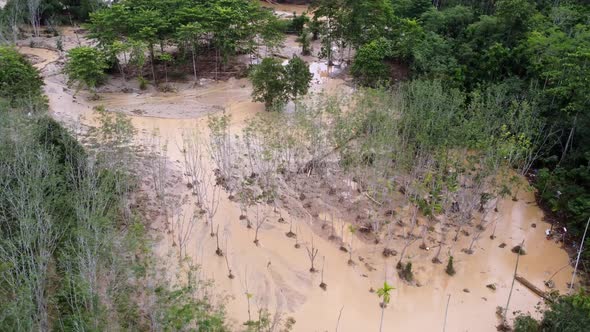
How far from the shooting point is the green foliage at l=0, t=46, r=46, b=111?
1823cm

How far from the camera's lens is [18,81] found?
1916 centimetres

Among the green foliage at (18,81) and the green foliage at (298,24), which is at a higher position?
the green foliage at (298,24)

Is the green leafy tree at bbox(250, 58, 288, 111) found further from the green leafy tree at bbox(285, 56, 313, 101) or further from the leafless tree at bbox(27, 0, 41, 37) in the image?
the leafless tree at bbox(27, 0, 41, 37)

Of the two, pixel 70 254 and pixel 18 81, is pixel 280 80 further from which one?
pixel 70 254

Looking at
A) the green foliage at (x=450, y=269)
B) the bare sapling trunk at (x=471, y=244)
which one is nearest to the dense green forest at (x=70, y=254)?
the green foliage at (x=450, y=269)

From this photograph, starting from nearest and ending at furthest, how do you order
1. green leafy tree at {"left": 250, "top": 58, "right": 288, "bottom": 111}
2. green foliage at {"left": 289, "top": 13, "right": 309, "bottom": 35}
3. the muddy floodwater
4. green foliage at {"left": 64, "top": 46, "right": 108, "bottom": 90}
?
the muddy floodwater, green leafy tree at {"left": 250, "top": 58, "right": 288, "bottom": 111}, green foliage at {"left": 64, "top": 46, "right": 108, "bottom": 90}, green foliage at {"left": 289, "top": 13, "right": 309, "bottom": 35}

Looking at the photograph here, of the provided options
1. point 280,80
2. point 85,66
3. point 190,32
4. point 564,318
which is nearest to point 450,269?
Result: point 564,318

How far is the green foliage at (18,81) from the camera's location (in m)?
18.2

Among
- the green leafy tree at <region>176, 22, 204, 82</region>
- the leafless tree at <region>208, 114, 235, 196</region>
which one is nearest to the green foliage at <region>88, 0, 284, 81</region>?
the green leafy tree at <region>176, 22, 204, 82</region>

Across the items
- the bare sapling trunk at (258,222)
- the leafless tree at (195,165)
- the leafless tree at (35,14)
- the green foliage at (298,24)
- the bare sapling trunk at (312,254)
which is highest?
the leafless tree at (35,14)

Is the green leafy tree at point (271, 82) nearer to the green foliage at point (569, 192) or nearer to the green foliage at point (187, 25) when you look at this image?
the green foliage at point (187, 25)

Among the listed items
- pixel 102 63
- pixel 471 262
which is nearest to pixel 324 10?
pixel 102 63

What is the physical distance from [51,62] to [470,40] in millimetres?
22585

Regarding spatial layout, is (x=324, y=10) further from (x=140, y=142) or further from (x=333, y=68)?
(x=140, y=142)
